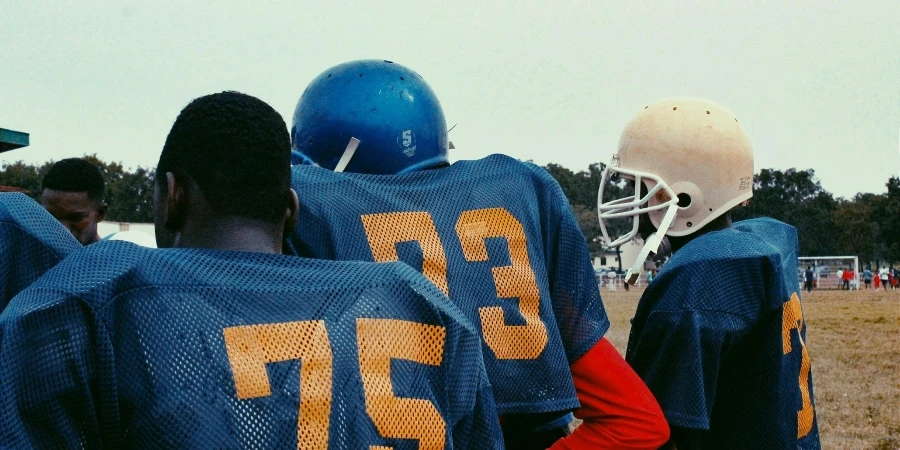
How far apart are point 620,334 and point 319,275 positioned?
16.5 metres

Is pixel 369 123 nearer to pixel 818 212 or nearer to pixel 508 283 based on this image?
pixel 508 283

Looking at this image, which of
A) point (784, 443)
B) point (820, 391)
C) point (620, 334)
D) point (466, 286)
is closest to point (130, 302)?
point (466, 286)

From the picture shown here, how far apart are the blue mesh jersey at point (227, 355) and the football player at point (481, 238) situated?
457mm

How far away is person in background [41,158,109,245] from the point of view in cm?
556

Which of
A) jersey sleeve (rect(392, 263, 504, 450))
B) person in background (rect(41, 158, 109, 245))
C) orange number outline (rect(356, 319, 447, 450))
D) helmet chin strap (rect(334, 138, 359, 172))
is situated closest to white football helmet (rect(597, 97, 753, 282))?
helmet chin strap (rect(334, 138, 359, 172))

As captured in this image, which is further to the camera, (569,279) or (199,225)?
(569,279)

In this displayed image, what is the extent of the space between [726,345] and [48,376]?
83.9 inches

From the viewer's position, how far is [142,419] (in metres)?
1.60

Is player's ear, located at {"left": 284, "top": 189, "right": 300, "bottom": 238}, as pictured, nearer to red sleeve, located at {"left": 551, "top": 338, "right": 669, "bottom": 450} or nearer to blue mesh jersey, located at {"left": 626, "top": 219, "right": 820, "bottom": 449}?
red sleeve, located at {"left": 551, "top": 338, "right": 669, "bottom": 450}

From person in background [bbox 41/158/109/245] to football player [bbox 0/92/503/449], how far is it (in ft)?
13.0

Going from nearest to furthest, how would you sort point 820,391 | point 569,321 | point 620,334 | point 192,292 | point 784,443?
point 192,292 < point 569,321 < point 784,443 < point 820,391 < point 620,334

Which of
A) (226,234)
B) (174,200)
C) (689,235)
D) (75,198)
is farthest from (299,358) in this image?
(75,198)

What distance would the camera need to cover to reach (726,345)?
3.01 meters

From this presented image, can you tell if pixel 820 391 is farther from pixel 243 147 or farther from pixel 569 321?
pixel 243 147
